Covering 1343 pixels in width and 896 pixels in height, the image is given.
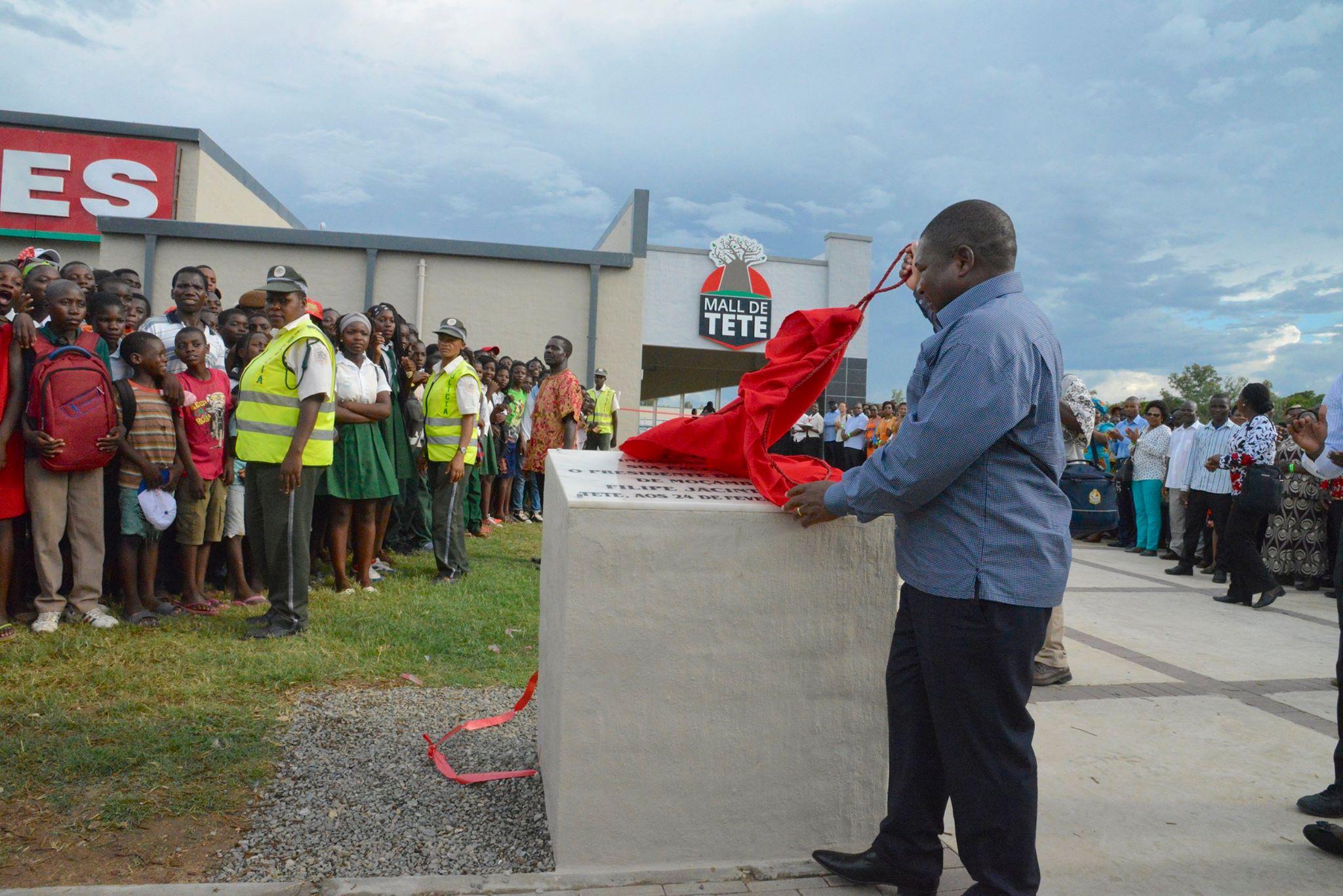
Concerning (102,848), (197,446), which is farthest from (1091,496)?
(197,446)

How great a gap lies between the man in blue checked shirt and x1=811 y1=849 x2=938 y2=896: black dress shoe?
1.06ft

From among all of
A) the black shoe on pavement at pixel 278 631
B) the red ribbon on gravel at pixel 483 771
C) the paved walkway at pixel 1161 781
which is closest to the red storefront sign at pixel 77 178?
the black shoe on pavement at pixel 278 631

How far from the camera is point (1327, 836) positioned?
299cm

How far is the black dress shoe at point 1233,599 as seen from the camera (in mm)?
8031

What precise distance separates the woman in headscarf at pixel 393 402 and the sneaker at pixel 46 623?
2394 millimetres

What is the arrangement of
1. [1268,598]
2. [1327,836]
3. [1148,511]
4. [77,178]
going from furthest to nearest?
[77,178]
[1148,511]
[1268,598]
[1327,836]

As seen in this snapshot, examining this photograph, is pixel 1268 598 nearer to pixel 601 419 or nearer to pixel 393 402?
pixel 601 419

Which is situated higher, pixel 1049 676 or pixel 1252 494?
pixel 1252 494

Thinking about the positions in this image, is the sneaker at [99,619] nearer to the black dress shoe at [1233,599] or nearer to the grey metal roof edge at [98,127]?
the black dress shoe at [1233,599]

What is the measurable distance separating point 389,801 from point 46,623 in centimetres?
306

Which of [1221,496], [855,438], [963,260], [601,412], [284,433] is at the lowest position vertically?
[1221,496]

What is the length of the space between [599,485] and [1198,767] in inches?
115

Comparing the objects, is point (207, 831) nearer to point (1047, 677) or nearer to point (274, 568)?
point (274, 568)

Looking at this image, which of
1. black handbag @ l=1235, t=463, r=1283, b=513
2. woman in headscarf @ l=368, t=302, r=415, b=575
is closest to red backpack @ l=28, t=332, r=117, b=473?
woman in headscarf @ l=368, t=302, r=415, b=575
